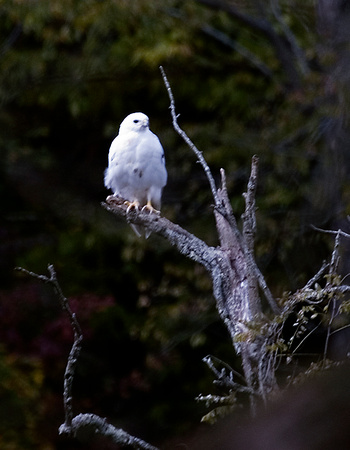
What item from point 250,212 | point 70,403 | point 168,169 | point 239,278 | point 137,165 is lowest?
point 70,403

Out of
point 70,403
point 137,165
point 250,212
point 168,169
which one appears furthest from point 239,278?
point 168,169

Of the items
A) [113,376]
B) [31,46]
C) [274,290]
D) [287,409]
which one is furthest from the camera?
[31,46]

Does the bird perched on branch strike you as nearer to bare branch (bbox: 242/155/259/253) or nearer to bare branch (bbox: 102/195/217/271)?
bare branch (bbox: 102/195/217/271)

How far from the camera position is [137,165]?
3.96m

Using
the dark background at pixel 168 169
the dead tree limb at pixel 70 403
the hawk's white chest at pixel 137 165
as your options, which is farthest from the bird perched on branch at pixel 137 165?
the dead tree limb at pixel 70 403

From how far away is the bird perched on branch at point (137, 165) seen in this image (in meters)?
3.97

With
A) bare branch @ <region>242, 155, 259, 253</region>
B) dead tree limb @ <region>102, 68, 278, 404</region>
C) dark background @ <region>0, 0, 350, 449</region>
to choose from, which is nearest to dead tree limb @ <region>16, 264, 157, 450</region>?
dead tree limb @ <region>102, 68, 278, 404</region>

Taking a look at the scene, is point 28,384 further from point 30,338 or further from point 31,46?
point 31,46

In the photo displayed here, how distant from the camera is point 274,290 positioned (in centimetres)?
463

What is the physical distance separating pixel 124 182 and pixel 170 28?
2.47 metres

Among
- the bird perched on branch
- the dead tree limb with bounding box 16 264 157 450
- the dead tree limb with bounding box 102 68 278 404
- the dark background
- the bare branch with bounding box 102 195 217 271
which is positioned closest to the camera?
the dead tree limb with bounding box 16 264 157 450

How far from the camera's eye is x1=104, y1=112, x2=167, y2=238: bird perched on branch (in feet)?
13.0

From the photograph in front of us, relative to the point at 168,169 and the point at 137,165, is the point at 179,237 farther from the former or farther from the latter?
the point at 168,169

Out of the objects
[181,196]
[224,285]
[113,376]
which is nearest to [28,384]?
[113,376]
